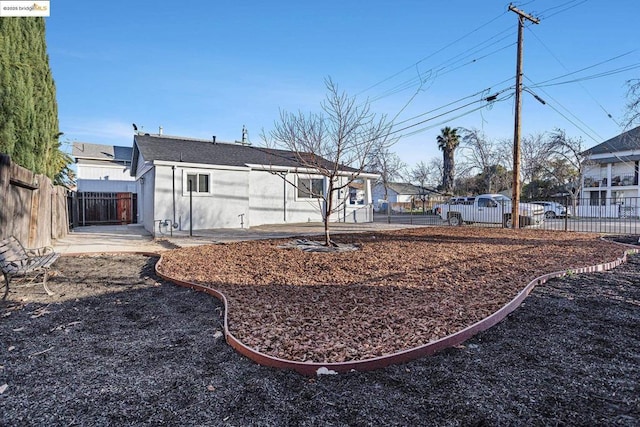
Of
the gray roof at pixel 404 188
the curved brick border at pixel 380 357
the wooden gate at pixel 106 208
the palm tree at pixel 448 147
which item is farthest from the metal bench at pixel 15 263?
the gray roof at pixel 404 188

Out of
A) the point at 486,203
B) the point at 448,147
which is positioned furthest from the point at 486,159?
the point at 486,203

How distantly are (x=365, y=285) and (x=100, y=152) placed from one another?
33009 mm

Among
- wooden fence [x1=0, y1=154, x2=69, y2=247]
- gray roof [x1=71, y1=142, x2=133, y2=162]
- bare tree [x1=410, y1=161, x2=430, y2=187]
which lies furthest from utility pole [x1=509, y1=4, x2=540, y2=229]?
bare tree [x1=410, y1=161, x2=430, y2=187]

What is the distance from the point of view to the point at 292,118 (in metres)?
10.9

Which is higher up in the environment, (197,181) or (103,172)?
(103,172)

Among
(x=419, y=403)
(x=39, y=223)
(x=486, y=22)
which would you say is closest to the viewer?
(x=419, y=403)

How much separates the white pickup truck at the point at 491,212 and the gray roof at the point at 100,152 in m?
27.5

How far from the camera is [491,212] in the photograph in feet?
58.1

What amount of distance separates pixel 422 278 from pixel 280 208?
12.2 meters

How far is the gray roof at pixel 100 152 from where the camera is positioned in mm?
29625

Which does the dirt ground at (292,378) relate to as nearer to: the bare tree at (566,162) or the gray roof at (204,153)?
the gray roof at (204,153)

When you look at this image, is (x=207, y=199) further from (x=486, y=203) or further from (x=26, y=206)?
(x=486, y=203)

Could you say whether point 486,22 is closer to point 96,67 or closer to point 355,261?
point 355,261

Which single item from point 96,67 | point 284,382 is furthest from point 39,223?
point 284,382
